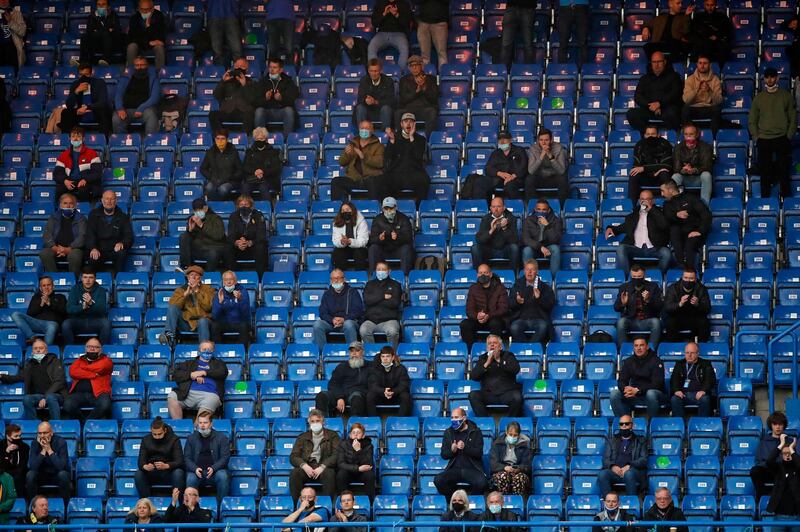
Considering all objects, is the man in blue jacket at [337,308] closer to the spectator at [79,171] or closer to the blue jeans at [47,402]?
the blue jeans at [47,402]

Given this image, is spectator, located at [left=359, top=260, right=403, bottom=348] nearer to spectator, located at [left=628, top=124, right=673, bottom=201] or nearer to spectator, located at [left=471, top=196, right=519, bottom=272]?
spectator, located at [left=471, top=196, right=519, bottom=272]

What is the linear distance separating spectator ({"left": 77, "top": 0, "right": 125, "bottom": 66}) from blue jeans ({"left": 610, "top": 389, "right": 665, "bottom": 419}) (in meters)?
10.7

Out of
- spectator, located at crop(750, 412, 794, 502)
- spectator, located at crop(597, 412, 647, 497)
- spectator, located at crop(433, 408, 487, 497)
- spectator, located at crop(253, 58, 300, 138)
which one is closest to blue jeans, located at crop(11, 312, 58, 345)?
spectator, located at crop(253, 58, 300, 138)

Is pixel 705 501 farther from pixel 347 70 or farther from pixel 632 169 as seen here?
pixel 347 70

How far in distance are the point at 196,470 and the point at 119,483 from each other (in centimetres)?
106

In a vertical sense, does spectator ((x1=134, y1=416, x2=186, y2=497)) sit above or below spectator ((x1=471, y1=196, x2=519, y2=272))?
below

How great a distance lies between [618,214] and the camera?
2459cm

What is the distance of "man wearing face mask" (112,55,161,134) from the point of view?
2728 cm

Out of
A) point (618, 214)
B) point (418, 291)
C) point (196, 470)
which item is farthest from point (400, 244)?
point (196, 470)

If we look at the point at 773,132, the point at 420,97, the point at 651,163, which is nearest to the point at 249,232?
the point at 420,97

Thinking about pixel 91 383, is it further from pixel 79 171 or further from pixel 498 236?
pixel 498 236

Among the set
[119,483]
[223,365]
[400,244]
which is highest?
[400,244]

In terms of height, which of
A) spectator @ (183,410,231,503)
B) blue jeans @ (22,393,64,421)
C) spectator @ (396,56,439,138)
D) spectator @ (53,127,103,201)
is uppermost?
spectator @ (396,56,439,138)

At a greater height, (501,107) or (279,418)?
(501,107)
